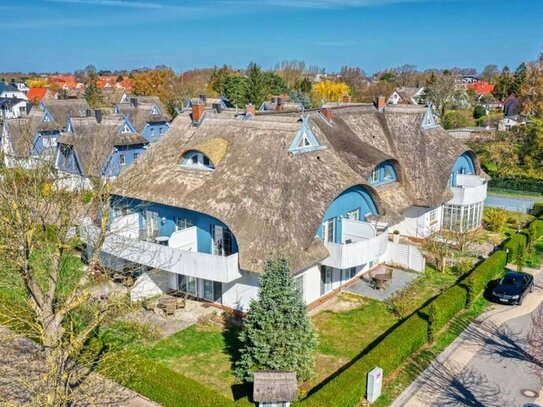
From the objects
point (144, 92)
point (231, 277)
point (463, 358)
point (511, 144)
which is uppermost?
point (144, 92)

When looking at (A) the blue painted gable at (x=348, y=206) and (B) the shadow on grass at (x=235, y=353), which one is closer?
(B) the shadow on grass at (x=235, y=353)

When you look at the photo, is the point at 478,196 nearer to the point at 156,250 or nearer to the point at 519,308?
the point at 519,308

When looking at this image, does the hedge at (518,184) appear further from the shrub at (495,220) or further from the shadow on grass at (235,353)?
the shadow on grass at (235,353)

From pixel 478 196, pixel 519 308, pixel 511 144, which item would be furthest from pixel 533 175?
pixel 519 308

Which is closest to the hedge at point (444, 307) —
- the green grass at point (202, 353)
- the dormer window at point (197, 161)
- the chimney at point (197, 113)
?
the green grass at point (202, 353)

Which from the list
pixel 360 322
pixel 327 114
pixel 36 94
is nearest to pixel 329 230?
pixel 360 322

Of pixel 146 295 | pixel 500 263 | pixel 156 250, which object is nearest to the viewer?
pixel 156 250

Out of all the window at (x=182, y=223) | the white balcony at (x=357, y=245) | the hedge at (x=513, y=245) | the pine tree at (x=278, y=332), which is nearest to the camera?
the pine tree at (x=278, y=332)

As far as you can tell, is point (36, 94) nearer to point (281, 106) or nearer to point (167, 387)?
point (281, 106)
